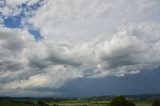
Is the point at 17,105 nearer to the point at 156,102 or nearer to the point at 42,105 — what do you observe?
the point at 42,105

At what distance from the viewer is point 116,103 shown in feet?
323

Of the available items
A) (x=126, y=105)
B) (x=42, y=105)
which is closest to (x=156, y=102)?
(x=126, y=105)

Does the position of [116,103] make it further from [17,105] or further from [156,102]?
[17,105]

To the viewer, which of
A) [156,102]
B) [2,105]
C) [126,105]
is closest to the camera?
[126,105]

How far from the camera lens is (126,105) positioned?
323ft

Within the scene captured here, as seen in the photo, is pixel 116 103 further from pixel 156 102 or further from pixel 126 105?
pixel 156 102

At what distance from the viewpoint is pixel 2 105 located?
17150cm

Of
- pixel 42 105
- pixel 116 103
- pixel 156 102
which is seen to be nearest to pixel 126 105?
pixel 116 103

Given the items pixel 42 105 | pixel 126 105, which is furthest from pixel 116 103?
pixel 42 105

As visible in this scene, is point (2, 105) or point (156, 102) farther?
point (2, 105)

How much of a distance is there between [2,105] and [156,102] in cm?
9553

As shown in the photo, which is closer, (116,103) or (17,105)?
(116,103)

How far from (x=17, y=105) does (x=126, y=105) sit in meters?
93.9

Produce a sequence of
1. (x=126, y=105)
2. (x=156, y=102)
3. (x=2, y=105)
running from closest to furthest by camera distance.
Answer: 1. (x=126, y=105)
2. (x=156, y=102)
3. (x=2, y=105)
